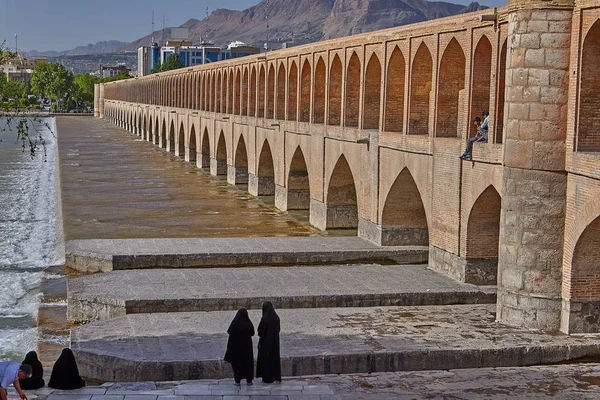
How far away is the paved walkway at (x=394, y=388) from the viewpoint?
10.2 metres

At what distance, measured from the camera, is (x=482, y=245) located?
15.7 m

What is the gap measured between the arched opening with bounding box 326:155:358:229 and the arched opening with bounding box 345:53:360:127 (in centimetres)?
117

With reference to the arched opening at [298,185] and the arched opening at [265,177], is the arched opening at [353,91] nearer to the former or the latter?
the arched opening at [298,185]

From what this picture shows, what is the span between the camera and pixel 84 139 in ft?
202

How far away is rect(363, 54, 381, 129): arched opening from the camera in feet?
68.6

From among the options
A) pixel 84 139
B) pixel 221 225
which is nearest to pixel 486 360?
pixel 221 225

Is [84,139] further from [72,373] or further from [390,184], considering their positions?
[72,373]

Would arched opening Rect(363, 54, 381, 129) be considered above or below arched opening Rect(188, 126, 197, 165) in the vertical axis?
above

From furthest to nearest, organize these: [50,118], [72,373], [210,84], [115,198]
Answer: [50,118] < [210,84] < [115,198] < [72,373]

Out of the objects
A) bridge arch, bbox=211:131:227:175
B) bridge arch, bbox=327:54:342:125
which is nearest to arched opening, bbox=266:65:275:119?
bridge arch, bbox=327:54:342:125

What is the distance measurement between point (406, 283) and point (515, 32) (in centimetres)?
444

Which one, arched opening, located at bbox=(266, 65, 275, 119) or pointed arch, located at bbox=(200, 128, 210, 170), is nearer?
arched opening, located at bbox=(266, 65, 275, 119)

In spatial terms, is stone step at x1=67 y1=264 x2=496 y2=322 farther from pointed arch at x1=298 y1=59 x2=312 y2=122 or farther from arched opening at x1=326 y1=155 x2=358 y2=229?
pointed arch at x1=298 y1=59 x2=312 y2=122

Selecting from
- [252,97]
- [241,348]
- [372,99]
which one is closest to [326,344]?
[241,348]
